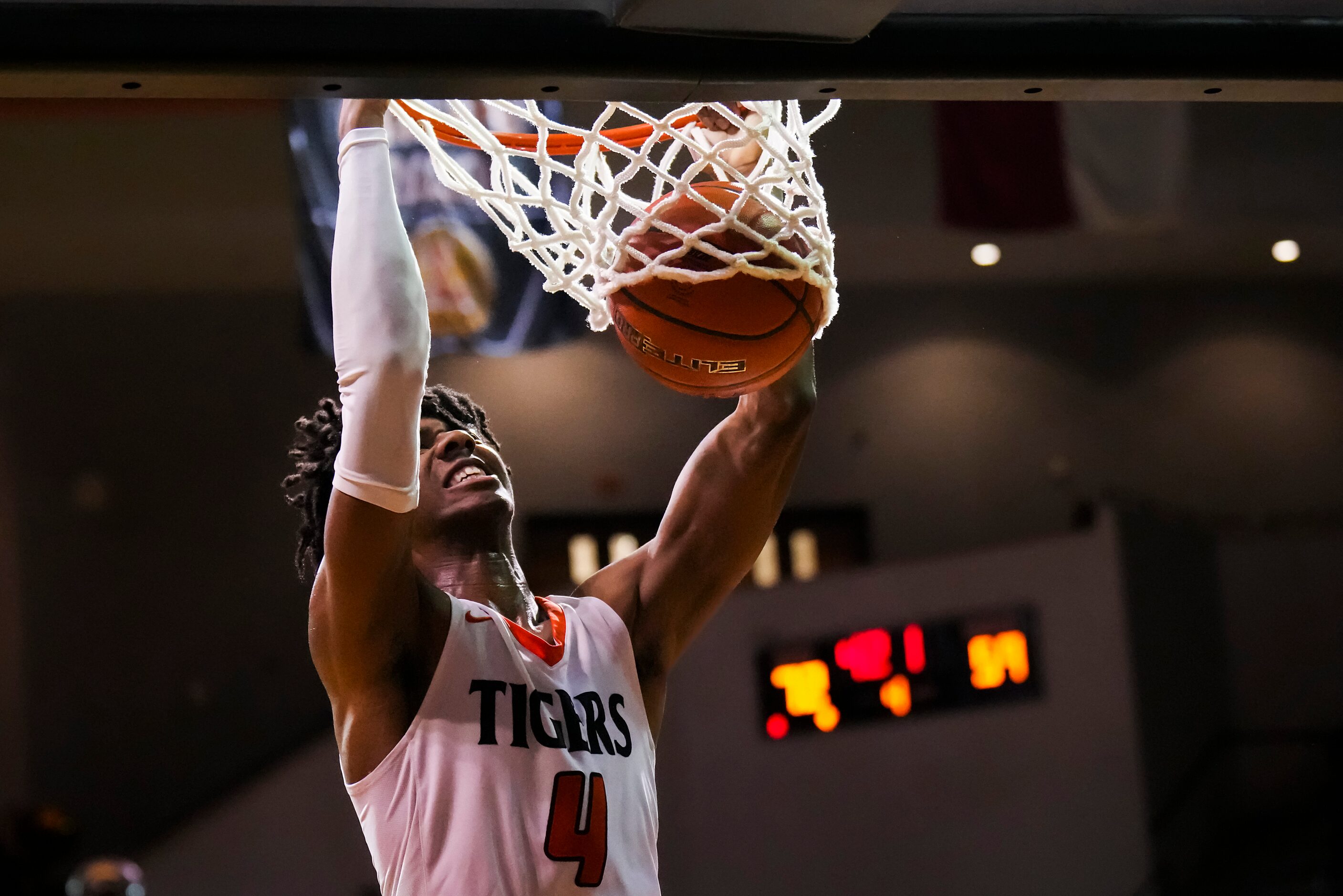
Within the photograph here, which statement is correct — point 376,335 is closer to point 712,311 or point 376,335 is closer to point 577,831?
point 712,311

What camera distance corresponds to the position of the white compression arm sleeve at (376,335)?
5.81ft

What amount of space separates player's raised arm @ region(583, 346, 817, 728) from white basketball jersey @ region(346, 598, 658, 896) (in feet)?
0.79

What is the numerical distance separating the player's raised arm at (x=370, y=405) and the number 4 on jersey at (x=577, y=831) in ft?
1.01

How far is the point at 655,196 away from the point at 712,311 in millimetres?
347

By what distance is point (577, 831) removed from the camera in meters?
2.04

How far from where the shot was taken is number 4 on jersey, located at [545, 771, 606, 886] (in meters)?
2.03

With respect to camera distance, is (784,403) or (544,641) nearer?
(544,641)

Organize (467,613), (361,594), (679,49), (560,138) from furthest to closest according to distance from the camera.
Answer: (560,138)
(467,613)
(361,594)
(679,49)

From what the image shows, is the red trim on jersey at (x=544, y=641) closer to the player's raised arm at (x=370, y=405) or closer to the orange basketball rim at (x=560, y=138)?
the player's raised arm at (x=370, y=405)

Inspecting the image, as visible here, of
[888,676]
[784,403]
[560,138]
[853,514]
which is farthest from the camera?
[853,514]

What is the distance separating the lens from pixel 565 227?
83.7 inches

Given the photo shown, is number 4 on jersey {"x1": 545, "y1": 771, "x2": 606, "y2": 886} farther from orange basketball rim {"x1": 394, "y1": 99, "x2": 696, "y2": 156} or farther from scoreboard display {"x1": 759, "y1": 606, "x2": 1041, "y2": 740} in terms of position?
scoreboard display {"x1": 759, "y1": 606, "x2": 1041, "y2": 740}

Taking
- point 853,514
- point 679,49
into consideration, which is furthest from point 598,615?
point 853,514

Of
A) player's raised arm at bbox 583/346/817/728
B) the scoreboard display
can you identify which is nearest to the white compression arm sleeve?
player's raised arm at bbox 583/346/817/728
